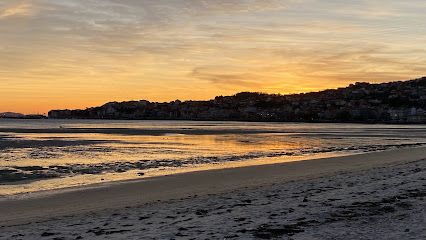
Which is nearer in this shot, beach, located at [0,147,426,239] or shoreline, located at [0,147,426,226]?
beach, located at [0,147,426,239]

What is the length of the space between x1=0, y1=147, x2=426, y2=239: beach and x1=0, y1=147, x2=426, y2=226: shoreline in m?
0.03

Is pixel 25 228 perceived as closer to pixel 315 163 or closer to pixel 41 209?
pixel 41 209

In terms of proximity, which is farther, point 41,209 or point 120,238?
point 41,209

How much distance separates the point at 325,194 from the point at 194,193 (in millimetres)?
4107

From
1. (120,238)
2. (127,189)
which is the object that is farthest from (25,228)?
(127,189)

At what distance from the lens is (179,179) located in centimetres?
1742

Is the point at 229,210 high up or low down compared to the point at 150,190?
up

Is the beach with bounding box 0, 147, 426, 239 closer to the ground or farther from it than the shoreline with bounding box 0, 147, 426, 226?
farther from it

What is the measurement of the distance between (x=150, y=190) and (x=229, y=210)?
493cm

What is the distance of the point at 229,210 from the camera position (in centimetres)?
1047

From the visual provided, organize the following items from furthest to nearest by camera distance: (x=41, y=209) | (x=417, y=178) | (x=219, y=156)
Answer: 1. (x=219, y=156)
2. (x=417, y=178)
3. (x=41, y=209)

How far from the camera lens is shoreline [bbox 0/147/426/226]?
1123cm

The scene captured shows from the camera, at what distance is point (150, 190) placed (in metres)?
14.7

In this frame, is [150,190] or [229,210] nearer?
[229,210]
